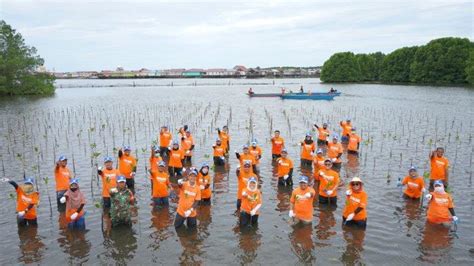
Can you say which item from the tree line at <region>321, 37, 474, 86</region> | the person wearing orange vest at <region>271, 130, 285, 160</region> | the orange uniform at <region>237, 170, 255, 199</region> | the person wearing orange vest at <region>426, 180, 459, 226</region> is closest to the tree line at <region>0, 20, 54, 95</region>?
the person wearing orange vest at <region>271, 130, 285, 160</region>

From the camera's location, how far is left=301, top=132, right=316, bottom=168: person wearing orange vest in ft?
69.1

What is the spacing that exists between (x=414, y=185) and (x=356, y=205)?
176 inches

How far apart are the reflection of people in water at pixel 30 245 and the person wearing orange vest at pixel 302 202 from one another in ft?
25.9

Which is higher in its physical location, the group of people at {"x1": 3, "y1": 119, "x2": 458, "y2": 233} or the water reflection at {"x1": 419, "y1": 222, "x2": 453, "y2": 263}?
the group of people at {"x1": 3, "y1": 119, "x2": 458, "y2": 233}

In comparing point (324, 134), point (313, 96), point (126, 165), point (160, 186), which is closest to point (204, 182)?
point (160, 186)

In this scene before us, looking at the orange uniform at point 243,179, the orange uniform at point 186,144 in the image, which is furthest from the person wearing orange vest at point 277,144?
the orange uniform at point 243,179

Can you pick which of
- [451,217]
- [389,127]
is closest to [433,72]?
[389,127]

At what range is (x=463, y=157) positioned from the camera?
24.0m

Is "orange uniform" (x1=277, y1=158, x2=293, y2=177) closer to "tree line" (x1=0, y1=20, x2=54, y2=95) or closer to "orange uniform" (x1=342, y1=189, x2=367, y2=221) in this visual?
"orange uniform" (x1=342, y1=189, x2=367, y2=221)

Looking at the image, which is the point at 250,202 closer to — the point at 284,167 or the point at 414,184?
the point at 284,167

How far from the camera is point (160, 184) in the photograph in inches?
583

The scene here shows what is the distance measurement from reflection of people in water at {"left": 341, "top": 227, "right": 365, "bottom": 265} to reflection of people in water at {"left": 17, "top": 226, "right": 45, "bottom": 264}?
29.9ft

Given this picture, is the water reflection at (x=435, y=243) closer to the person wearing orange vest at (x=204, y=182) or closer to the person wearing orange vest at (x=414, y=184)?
the person wearing orange vest at (x=414, y=184)

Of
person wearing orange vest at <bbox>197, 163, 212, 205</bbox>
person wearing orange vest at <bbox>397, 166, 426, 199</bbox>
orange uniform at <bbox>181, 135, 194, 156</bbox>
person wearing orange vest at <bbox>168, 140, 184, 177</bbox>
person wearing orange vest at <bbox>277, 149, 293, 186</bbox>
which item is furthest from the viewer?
orange uniform at <bbox>181, 135, 194, 156</bbox>
